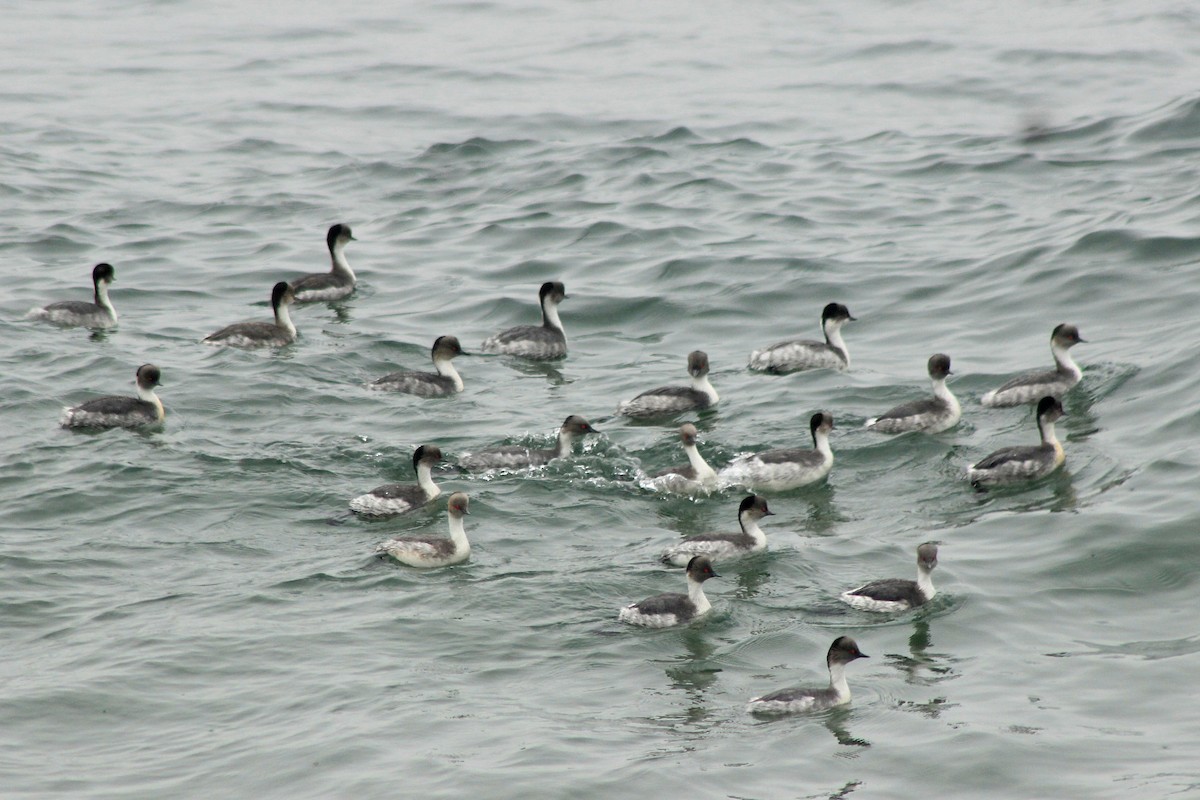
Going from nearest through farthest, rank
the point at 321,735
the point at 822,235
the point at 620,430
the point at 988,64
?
1. the point at 321,735
2. the point at 620,430
3. the point at 822,235
4. the point at 988,64

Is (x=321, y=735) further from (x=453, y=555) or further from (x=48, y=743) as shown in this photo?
(x=453, y=555)

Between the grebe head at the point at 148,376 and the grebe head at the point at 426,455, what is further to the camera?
the grebe head at the point at 148,376

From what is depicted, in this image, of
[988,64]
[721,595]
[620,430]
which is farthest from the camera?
[988,64]

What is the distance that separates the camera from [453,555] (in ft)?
45.9

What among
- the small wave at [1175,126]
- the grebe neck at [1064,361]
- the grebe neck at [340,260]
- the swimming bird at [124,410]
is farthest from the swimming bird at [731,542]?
the small wave at [1175,126]

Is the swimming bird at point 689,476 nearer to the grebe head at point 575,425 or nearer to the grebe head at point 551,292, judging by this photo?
the grebe head at point 575,425

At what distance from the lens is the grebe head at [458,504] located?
552 inches

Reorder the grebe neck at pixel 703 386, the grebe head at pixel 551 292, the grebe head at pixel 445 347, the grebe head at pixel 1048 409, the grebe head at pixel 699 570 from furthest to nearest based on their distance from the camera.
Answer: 1. the grebe head at pixel 551 292
2. the grebe head at pixel 445 347
3. the grebe neck at pixel 703 386
4. the grebe head at pixel 1048 409
5. the grebe head at pixel 699 570

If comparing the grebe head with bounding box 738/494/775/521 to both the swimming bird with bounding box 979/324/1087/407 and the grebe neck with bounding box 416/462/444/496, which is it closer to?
the grebe neck with bounding box 416/462/444/496

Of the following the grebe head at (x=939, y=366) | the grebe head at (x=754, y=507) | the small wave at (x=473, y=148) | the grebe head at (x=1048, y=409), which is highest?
the small wave at (x=473, y=148)

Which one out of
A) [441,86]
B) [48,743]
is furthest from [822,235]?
[48,743]

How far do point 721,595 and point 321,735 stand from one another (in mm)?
Result: 3913

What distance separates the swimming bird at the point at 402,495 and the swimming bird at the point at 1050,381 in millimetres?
6311

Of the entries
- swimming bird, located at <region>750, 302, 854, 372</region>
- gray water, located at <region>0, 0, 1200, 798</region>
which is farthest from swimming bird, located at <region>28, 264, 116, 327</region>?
swimming bird, located at <region>750, 302, 854, 372</region>
